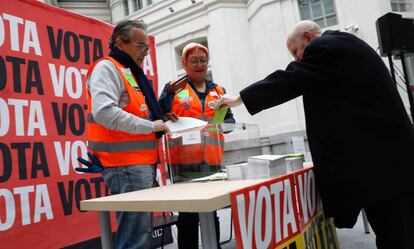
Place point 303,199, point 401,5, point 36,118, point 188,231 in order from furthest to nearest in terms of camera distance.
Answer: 1. point 401,5
2. point 36,118
3. point 188,231
4. point 303,199

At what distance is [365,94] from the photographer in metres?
1.29

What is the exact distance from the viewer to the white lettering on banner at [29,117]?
2.16 metres

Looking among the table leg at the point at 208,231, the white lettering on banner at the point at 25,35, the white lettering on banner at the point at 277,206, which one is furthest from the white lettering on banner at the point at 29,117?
the white lettering on banner at the point at 277,206

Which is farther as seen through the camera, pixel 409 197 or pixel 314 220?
pixel 314 220

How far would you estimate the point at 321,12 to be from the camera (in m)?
9.34

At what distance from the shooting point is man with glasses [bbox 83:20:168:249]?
1.42 m

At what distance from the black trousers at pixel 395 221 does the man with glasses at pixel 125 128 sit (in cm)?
94

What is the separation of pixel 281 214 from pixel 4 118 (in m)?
1.88

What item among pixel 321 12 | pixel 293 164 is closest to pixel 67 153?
pixel 293 164

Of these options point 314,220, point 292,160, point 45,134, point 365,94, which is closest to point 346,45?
point 365,94

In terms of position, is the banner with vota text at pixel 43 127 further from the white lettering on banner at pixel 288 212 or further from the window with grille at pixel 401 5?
the window with grille at pixel 401 5

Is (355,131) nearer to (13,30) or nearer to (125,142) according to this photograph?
(125,142)

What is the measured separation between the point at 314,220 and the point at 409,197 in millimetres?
386

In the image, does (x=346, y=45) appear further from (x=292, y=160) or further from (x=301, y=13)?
(x=301, y=13)
